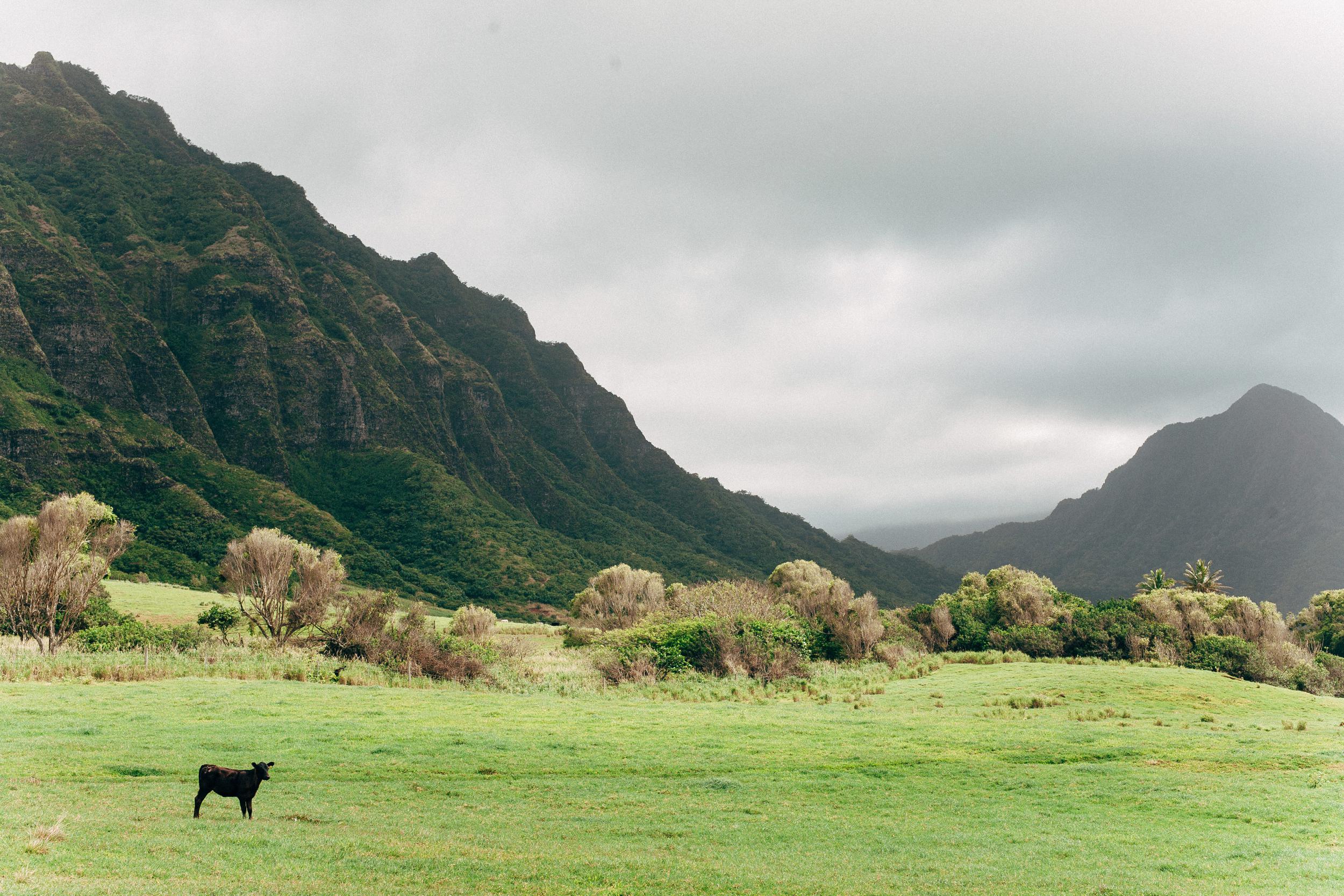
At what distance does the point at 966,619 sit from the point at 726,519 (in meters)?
131

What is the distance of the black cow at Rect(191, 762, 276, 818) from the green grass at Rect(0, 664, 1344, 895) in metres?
0.37

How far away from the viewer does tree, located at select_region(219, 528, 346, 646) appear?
44.1 m

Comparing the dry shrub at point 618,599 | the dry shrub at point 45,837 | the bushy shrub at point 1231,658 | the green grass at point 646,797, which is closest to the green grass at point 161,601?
the dry shrub at point 618,599

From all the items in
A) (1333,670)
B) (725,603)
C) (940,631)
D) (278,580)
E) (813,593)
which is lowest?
(1333,670)

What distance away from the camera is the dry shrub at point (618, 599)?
68125 millimetres

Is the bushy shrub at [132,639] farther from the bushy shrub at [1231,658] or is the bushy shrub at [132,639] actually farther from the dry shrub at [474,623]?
the bushy shrub at [1231,658]

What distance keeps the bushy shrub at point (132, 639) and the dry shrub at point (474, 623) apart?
15.6m

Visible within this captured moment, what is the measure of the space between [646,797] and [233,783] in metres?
9.05

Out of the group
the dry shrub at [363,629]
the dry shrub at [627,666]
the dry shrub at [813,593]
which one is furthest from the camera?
the dry shrub at [813,593]

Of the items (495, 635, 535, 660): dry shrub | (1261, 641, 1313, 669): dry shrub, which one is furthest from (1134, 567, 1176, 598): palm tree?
(495, 635, 535, 660): dry shrub

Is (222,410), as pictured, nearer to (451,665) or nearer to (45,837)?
(451,665)

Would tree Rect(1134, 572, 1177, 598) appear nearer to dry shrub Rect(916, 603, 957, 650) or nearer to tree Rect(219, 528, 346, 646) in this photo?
dry shrub Rect(916, 603, 957, 650)

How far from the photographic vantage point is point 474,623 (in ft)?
174

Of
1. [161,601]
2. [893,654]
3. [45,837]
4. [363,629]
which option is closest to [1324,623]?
[893,654]
